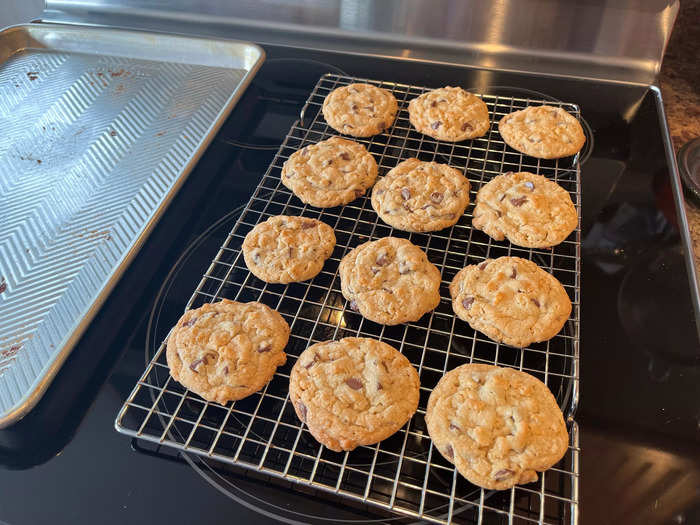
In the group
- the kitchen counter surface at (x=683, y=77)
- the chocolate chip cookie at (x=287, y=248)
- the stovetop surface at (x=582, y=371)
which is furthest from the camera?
the kitchen counter surface at (x=683, y=77)

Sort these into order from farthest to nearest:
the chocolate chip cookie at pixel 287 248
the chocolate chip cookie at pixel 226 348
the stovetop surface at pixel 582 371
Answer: the chocolate chip cookie at pixel 287 248 < the chocolate chip cookie at pixel 226 348 < the stovetop surface at pixel 582 371

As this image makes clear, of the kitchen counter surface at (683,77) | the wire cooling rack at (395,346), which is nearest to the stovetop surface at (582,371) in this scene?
the wire cooling rack at (395,346)

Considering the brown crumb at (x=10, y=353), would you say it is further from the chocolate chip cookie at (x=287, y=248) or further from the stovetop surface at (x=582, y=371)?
the chocolate chip cookie at (x=287, y=248)

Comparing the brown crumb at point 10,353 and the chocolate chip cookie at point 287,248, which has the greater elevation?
the chocolate chip cookie at point 287,248

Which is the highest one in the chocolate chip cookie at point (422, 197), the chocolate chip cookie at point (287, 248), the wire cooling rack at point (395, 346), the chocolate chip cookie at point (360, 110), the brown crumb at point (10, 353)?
the chocolate chip cookie at point (360, 110)

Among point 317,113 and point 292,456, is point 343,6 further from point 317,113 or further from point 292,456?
point 292,456

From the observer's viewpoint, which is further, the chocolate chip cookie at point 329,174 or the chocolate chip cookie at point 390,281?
the chocolate chip cookie at point 329,174

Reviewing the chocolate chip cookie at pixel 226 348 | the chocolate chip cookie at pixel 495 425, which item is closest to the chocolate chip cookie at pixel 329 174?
the chocolate chip cookie at pixel 226 348
